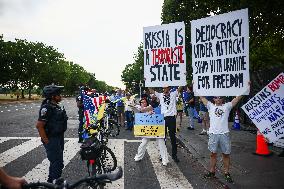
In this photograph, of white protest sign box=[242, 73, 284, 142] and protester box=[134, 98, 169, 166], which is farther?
protester box=[134, 98, 169, 166]

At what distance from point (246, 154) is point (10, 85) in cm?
6486

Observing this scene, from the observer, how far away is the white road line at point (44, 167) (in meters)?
7.60

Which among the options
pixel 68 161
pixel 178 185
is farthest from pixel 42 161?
pixel 178 185

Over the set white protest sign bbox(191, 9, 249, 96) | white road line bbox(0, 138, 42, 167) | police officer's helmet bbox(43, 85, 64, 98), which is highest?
white protest sign bbox(191, 9, 249, 96)

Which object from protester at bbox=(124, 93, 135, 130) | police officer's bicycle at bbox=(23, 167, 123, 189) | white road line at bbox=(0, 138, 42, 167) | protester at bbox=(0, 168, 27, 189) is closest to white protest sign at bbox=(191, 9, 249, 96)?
police officer's bicycle at bbox=(23, 167, 123, 189)

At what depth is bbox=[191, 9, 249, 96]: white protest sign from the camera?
277 inches

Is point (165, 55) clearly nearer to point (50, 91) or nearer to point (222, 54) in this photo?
point (222, 54)

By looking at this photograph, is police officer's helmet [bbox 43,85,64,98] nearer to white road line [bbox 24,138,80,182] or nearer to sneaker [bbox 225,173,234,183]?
white road line [bbox 24,138,80,182]

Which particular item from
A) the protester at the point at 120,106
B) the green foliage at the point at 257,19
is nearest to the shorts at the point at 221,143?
the green foliage at the point at 257,19

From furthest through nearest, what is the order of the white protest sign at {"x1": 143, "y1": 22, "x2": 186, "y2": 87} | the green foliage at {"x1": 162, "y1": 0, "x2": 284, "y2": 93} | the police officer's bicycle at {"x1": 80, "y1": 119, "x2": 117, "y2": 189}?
the green foliage at {"x1": 162, "y1": 0, "x2": 284, "y2": 93} → the white protest sign at {"x1": 143, "y1": 22, "x2": 186, "y2": 87} → the police officer's bicycle at {"x1": 80, "y1": 119, "x2": 117, "y2": 189}

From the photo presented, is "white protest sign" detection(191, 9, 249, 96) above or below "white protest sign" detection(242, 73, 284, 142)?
above

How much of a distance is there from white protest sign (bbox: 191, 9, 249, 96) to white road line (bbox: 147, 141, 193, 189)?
1.95 meters

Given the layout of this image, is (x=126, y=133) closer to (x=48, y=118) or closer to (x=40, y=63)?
(x=48, y=118)

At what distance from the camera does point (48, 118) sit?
236 inches
